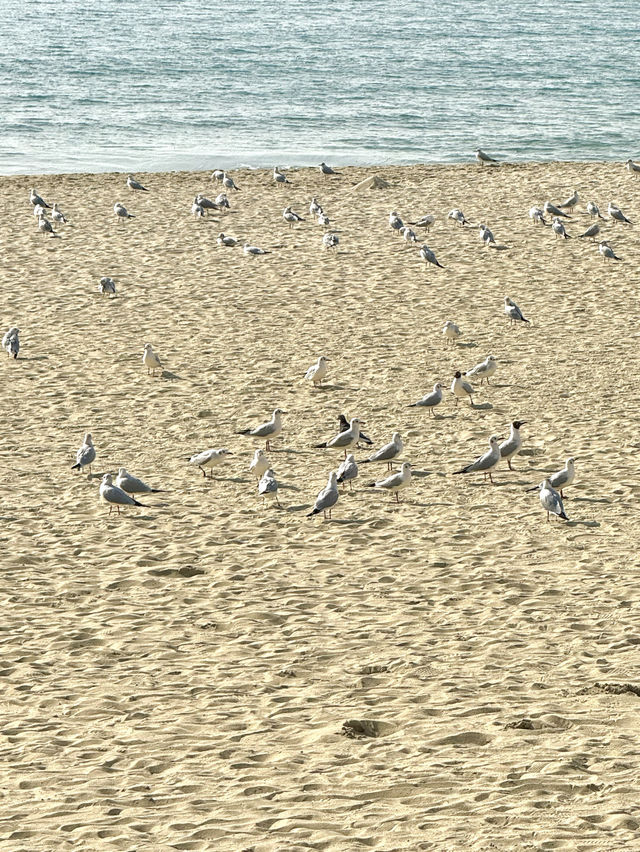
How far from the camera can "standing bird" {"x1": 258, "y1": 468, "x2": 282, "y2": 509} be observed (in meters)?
12.2

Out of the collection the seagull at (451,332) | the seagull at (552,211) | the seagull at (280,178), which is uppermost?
the seagull at (280,178)

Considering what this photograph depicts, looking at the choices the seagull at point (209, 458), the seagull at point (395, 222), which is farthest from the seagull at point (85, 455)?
the seagull at point (395, 222)

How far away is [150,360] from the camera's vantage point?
16.4 m

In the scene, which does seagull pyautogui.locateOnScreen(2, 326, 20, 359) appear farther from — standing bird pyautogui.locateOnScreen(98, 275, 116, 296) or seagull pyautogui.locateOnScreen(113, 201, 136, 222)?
seagull pyautogui.locateOnScreen(113, 201, 136, 222)

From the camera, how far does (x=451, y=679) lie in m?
8.44

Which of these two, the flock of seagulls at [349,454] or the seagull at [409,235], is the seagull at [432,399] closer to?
the flock of seagulls at [349,454]

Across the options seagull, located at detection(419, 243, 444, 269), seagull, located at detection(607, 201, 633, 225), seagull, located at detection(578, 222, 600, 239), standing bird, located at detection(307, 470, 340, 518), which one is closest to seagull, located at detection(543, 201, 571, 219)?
seagull, located at detection(607, 201, 633, 225)

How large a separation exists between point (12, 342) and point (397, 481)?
716cm

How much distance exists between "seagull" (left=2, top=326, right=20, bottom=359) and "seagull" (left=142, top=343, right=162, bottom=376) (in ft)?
6.10

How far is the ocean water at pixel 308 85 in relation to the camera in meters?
→ 40.4

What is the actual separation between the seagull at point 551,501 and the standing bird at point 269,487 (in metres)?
2.58

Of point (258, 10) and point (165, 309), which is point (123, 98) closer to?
A: point (165, 309)

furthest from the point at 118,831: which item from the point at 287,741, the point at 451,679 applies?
the point at 451,679

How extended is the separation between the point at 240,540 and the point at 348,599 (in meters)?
1.75
